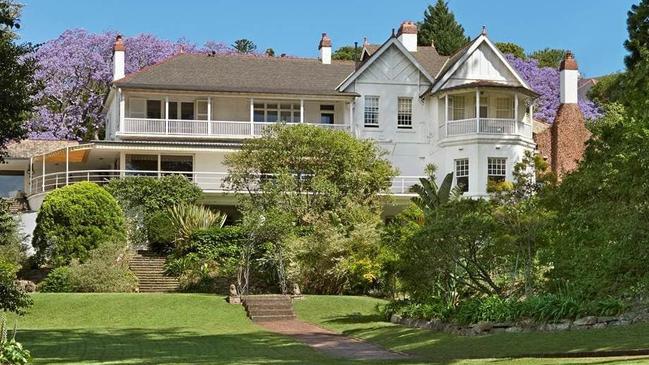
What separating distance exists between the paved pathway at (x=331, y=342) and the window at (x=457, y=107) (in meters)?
22.2

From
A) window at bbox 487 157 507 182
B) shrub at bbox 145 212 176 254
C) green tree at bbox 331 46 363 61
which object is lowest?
shrub at bbox 145 212 176 254

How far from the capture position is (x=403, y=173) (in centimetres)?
4619

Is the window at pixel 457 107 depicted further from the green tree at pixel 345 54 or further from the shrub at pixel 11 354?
the shrub at pixel 11 354

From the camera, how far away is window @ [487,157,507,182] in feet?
144

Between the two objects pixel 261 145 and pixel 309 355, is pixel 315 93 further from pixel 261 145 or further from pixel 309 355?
pixel 309 355

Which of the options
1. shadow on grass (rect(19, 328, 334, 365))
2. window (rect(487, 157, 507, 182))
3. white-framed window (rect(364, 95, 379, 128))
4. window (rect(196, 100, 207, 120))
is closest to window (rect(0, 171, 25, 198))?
window (rect(196, 100, 207, 120))

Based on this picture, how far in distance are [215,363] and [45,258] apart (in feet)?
72.4

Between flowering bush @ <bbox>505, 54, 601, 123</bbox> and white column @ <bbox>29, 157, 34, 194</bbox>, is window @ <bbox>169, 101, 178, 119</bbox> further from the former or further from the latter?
flowering bush @ <bbox>505, 54, 601, 123</bbox>

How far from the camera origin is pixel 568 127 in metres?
47.9

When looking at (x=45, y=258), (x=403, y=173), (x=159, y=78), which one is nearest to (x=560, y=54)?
(x=403, y=173)

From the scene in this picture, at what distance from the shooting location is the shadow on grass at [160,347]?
15.7 metres

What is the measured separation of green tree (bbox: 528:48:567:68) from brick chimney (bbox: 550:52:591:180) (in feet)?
97.1

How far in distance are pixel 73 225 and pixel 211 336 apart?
15027mm

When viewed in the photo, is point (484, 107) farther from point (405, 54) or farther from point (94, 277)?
point (94, 277)
